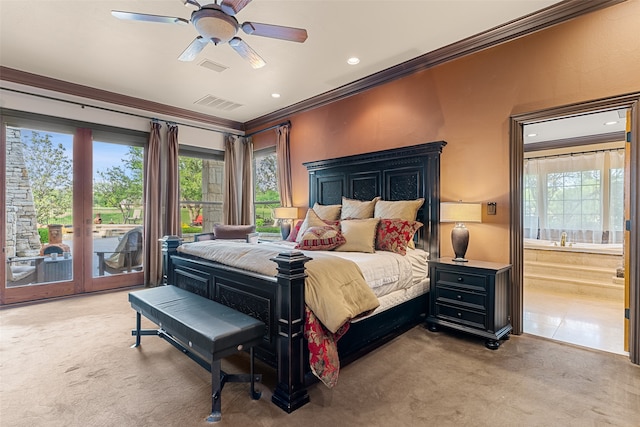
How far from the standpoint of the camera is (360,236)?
10.9 feet

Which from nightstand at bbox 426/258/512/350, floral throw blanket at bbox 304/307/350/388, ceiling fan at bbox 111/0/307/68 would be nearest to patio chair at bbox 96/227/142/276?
ceiling fan at bbox 111/0/307/68

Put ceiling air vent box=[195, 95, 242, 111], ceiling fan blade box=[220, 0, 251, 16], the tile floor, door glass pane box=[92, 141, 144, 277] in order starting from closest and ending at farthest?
ceiling fan blade box=[220, 0, 251, 16] → the tile floor → door glass pane box=[92, 141, 144, 277] → ceiling air vent box=[195, 95, 242, 111]

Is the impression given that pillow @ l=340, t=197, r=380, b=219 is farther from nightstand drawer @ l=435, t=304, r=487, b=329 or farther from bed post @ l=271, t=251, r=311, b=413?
bed post @ l=271, t=251, r=311, b=413

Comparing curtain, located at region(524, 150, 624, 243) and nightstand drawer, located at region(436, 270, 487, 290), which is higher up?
curtain, located at region(524, 150, 624, 243)

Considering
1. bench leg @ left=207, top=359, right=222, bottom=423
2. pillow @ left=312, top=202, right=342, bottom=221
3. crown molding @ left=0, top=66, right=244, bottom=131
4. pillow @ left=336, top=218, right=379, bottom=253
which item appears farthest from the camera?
pillow @ left=312, top=202, right=342, bottom=221

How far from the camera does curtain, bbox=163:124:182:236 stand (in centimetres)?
550

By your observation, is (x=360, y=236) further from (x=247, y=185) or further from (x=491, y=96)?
(x=247, y=185)

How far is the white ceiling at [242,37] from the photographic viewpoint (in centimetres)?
287

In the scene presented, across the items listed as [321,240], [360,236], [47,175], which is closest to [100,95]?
[47,175]

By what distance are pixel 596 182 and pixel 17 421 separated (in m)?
8.98

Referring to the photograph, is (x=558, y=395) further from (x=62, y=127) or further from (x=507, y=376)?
(x=62, y=127)

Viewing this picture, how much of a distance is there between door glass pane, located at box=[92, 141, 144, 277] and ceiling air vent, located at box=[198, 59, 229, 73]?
2.30 metres

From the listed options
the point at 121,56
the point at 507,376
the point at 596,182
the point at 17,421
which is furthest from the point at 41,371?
the point at 596,182

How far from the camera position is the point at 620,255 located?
4.69 meters
